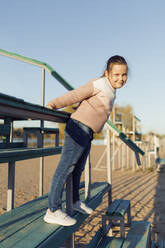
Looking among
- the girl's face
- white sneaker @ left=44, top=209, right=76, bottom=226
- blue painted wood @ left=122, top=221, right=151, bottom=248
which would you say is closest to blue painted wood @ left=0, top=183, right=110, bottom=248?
white sneaker @ left=44, top=209, right=76, bottom=226

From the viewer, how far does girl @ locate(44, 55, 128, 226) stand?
4.87ft

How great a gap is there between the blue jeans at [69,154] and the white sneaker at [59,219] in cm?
3

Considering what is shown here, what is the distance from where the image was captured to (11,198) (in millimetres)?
1689

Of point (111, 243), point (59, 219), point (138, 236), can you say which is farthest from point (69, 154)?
point (138, 236)

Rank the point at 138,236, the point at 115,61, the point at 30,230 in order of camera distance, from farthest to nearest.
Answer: the point at 138,236, the point at 115,61, the point at 30,230

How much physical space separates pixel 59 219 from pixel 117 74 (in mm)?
1048

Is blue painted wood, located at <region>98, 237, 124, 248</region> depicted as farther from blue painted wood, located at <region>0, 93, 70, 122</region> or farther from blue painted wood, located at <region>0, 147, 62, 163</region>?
blue painted wood, located at <region>0, 93, 70, 122</region>

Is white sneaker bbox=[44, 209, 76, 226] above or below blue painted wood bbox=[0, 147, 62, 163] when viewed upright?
below

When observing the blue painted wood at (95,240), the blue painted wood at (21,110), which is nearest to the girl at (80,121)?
the blue painted wood at (21,110)

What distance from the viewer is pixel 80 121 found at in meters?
1.58

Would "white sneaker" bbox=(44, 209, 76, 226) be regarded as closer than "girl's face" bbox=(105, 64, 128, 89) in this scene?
Yes

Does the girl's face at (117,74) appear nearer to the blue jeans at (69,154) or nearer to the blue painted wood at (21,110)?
the blue jeans at (69,154)

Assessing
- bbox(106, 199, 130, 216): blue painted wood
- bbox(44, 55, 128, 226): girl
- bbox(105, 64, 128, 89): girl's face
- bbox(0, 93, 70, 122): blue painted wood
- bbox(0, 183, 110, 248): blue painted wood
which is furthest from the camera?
bbox(106, 199, 130, 216): blue painted wood

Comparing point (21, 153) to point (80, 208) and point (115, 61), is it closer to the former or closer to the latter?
point (80, 208)
